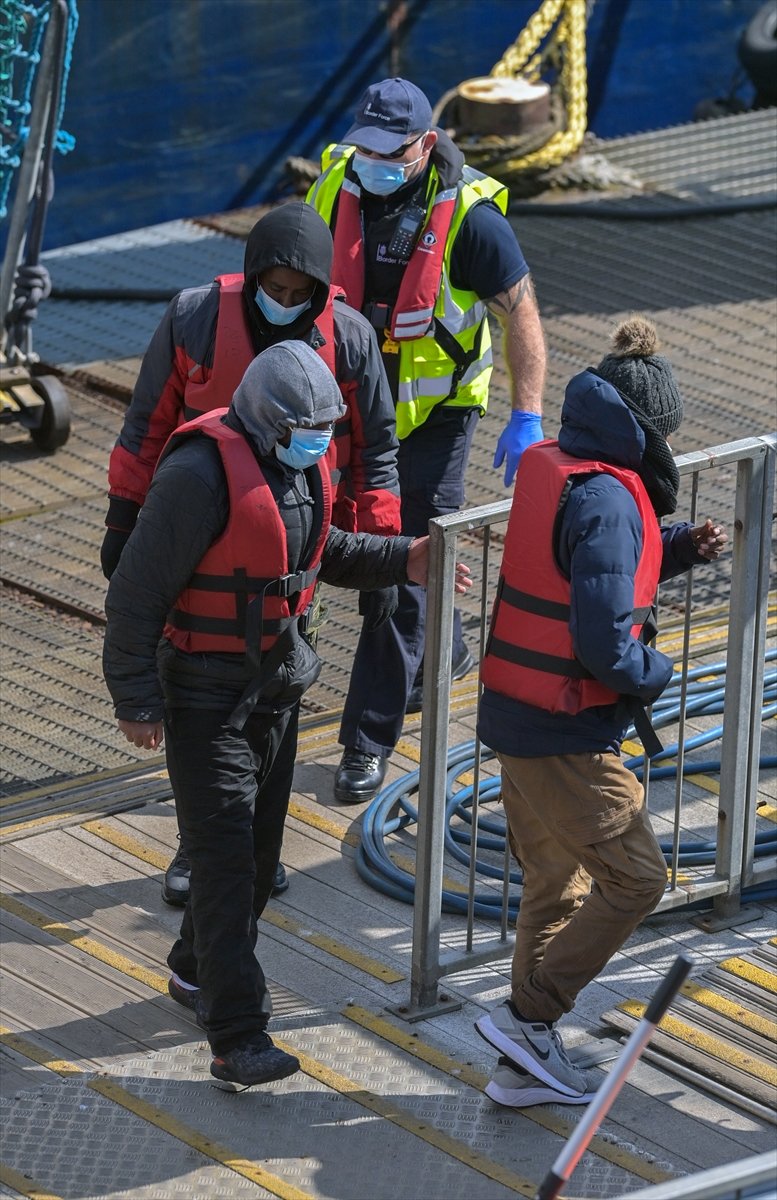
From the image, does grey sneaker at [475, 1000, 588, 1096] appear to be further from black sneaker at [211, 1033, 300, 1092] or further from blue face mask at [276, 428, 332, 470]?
blue face mask at [276, 428, 332, 470]

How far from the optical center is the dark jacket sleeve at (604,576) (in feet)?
13.3

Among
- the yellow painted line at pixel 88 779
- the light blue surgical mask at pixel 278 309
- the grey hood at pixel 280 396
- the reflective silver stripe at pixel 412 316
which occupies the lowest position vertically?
the yellow painted line at pixel 88 779

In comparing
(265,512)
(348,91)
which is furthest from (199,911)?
(348,91)

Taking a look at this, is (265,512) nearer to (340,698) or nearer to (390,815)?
(390,815)

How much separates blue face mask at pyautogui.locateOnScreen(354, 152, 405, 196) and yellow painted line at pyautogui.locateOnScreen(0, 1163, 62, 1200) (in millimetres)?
2936

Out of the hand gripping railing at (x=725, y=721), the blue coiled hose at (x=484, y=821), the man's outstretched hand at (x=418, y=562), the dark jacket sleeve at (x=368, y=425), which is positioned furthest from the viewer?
the blue coiled hose at (x=484, y=821)

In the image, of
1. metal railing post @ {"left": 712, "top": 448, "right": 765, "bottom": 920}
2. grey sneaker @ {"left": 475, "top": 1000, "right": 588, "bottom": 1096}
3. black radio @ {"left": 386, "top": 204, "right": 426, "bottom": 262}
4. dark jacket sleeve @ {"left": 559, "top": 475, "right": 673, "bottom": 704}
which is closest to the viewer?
dark jacket sleeve @ {"left": 559, "top": 475, "right": 673, "bottom": 704}

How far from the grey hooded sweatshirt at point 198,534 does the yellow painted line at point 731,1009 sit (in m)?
1.32

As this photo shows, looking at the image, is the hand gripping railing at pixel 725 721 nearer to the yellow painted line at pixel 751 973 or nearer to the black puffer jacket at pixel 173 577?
the yellow painted line at pixel 751 973

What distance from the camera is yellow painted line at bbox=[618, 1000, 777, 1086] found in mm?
4551

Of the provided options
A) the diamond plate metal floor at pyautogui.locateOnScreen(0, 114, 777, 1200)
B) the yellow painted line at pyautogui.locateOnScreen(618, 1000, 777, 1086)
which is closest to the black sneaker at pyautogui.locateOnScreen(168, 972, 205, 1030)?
the diamond plate metal floor at pyautogui.locateOnScreen(0, 114, 777, 1200)

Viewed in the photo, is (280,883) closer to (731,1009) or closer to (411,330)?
(731,1009)

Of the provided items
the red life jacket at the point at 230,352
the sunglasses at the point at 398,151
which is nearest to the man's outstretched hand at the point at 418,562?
the red life jacket at the point at 230,352

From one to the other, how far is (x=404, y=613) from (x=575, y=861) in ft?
5.67
